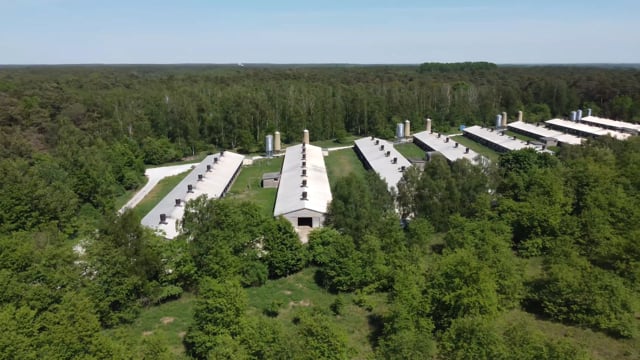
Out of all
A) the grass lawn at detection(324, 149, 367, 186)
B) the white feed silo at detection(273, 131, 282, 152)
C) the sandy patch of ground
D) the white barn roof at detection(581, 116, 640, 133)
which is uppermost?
the white barn roof at detection(581, 116, 640, 133)

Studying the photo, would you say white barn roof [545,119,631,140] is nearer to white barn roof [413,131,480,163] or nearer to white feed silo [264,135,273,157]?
white barn roof [413,131,480,163]

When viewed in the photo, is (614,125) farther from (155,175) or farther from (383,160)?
(155,175)

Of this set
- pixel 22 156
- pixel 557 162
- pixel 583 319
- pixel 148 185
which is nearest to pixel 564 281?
pixel 583 319

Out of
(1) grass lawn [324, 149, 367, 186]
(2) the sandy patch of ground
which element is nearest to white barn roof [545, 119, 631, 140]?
(1) grass lawn [324, 149, 367, 186]

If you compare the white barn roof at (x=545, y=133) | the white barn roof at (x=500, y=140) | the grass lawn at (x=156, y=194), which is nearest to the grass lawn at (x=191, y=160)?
the grass lawn at (x=156, y=194)

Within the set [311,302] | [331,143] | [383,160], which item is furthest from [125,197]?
[331,143]

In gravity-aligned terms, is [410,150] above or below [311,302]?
above

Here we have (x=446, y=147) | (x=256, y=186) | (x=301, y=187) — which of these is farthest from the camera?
(x=446, y=147)
